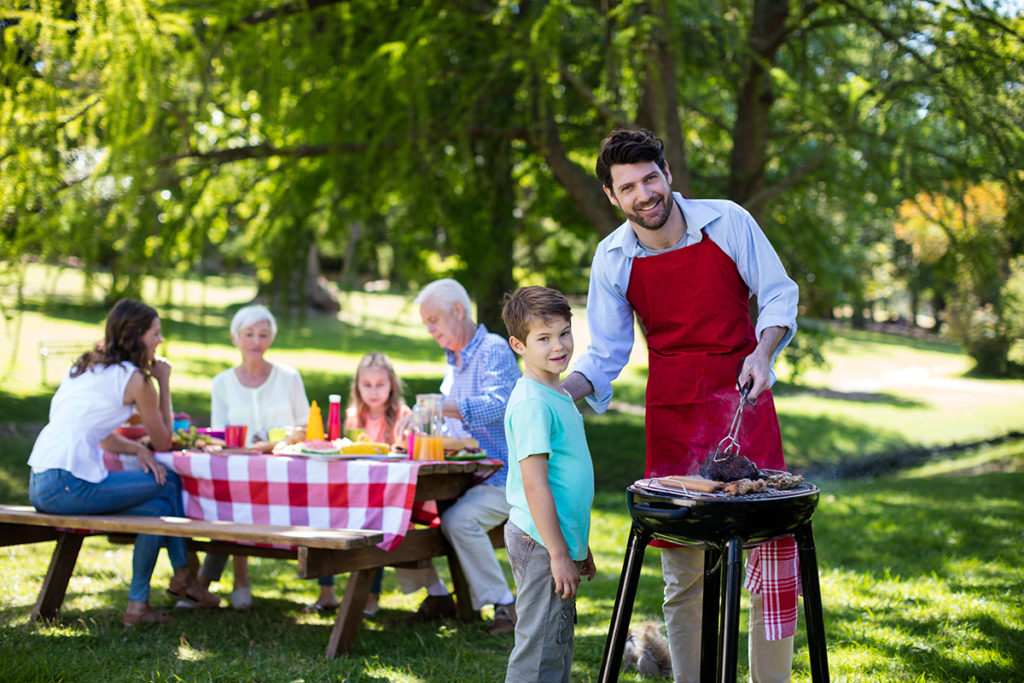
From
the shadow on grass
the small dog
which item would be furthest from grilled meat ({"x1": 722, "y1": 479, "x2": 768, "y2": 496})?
the shadow on grass

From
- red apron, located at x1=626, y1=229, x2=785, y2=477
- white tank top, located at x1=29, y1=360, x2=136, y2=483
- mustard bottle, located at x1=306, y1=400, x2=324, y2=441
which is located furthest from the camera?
mustard bottle, located at x1=306, y1=400, x2=324, y2=441

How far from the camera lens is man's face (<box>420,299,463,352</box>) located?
452cm

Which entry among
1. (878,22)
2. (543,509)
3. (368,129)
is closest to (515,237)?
(368,129)

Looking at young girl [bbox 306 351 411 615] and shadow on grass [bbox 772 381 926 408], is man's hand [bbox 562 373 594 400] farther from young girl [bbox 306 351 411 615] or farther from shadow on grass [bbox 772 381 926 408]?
shadow on grass [bbox 772 381 926 408]

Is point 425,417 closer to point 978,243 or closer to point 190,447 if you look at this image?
point 190,447

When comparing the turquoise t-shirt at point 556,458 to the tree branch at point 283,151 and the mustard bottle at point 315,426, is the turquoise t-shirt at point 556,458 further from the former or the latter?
the tree branch at point 283,151

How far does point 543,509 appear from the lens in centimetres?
263

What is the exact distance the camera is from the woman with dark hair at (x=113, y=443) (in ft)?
14.2

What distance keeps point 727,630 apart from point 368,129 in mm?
5285

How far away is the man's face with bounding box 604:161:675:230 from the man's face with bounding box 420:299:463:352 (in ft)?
5.65

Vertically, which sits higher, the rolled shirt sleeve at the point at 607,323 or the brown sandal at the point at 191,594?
the rolled shirt sleeve at the point at 607,323

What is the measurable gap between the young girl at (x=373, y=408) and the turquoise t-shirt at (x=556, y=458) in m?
2.26

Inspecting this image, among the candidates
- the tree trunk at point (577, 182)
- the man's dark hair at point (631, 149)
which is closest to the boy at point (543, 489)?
the man's dark hair at point (631, 149)

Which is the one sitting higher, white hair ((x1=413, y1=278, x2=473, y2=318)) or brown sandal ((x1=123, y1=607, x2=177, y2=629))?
white hair ((x1=413, y1=278, x2=473, y2=318))
